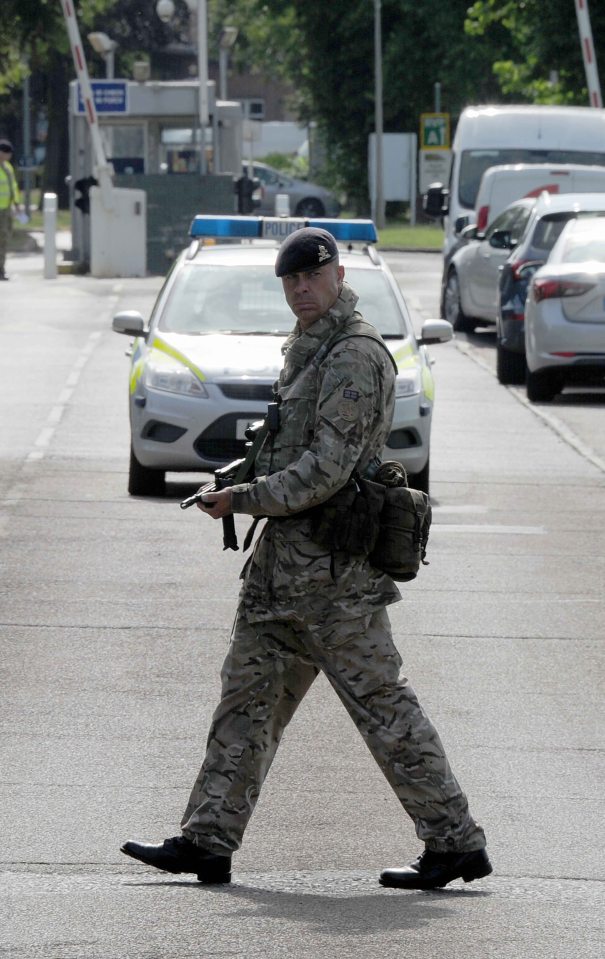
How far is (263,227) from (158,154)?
25013 millimetres

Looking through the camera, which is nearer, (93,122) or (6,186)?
(6,186)

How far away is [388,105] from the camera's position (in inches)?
2422

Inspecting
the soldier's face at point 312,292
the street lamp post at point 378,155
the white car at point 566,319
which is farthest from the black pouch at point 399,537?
the street lamp post at point 378,155

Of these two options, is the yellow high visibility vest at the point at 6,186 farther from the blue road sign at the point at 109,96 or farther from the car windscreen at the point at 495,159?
the car windscreen at the point at 495,159

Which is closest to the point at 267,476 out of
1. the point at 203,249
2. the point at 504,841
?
the point at 504,841

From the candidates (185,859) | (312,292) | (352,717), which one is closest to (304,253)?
(312,292)

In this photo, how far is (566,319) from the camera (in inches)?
691

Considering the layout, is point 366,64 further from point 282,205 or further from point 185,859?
point 185,859

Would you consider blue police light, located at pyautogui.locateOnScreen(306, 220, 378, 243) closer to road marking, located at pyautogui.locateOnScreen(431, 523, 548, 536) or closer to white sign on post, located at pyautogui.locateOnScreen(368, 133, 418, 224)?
road marking, located at pyautogui.locateOnScreen(431, 523, 548, 536)

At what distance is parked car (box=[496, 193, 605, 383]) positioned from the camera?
19.3 metres

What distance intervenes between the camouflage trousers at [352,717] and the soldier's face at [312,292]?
0.75m

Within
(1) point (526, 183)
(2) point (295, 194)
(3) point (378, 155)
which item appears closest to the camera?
(1) point (526, 183)

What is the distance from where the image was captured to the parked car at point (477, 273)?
22312mm

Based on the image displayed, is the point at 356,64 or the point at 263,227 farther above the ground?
the point at 356,64
